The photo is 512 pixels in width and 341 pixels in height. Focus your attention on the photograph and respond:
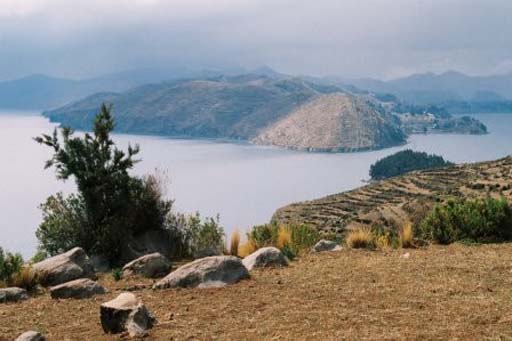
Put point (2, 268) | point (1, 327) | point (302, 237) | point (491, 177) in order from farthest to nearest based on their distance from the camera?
point (491, 177) → point (302, 237) → point (2, 268) → point (1, 327)

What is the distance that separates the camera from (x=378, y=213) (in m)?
74.8

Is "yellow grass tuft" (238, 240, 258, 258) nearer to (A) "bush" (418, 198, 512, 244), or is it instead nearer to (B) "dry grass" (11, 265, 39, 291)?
(A) "bush" (418, 198, 512, 244)

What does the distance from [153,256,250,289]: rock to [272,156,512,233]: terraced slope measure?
59.2 m

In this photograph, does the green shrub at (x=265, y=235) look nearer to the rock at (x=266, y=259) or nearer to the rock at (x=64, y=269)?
the rock at (x=266, y=259)

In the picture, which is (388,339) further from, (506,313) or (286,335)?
(506,313)

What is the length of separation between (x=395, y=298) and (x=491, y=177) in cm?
8291

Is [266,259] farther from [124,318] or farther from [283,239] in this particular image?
[124,318]

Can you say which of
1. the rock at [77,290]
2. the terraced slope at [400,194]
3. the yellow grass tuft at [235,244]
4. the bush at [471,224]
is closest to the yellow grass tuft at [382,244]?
the bush at [471,224]

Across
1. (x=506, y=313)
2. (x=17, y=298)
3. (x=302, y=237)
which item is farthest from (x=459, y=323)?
(x=302, y=237)

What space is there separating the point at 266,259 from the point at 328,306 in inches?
153

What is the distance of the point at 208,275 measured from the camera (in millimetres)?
10633

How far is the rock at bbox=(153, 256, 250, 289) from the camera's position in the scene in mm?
10586

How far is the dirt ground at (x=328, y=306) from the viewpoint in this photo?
7.49 metres

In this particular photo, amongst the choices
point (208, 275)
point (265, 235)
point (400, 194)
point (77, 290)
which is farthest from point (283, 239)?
point (400, 194)
